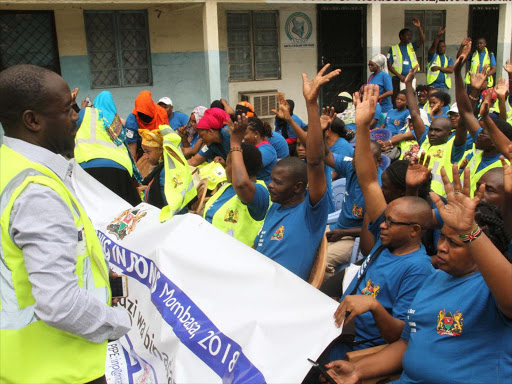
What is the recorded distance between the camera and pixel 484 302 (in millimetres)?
2076

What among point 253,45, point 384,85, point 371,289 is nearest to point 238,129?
point 371,289

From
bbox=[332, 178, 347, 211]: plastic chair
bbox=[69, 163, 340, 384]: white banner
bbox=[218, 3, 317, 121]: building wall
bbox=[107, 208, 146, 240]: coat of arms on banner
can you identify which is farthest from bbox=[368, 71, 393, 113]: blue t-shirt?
bbox=[69, 163, 340, 384]: white banner

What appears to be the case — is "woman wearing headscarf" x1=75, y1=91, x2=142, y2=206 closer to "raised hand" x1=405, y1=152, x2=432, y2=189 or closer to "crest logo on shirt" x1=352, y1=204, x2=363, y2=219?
"crest logo on shirt" x1=352, y1=204, x2=363, y2=219

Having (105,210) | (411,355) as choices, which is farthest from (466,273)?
(105,210)

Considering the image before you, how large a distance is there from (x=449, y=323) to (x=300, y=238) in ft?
3.75

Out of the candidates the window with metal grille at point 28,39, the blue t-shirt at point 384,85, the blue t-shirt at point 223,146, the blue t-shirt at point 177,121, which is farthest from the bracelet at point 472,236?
the window with metal grille at point 28,39

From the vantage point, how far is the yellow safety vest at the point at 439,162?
443 centimetres

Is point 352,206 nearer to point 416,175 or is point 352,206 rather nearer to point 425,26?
point 416,175

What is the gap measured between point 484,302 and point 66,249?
155 centimetres

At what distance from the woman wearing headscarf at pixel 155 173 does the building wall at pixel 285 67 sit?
A: 6.72 metres

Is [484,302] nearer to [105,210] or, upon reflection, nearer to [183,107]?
[105,210]

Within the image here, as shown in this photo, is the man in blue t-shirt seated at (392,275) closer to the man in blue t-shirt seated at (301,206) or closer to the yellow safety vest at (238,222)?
the man in blue t-shirt seated at (301,206)

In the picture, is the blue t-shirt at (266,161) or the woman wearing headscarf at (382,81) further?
the woman wearing headscarf at (382,81)

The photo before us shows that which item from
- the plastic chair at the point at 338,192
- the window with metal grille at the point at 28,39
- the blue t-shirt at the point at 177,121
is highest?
the window with metal grille at the point at 28,39
